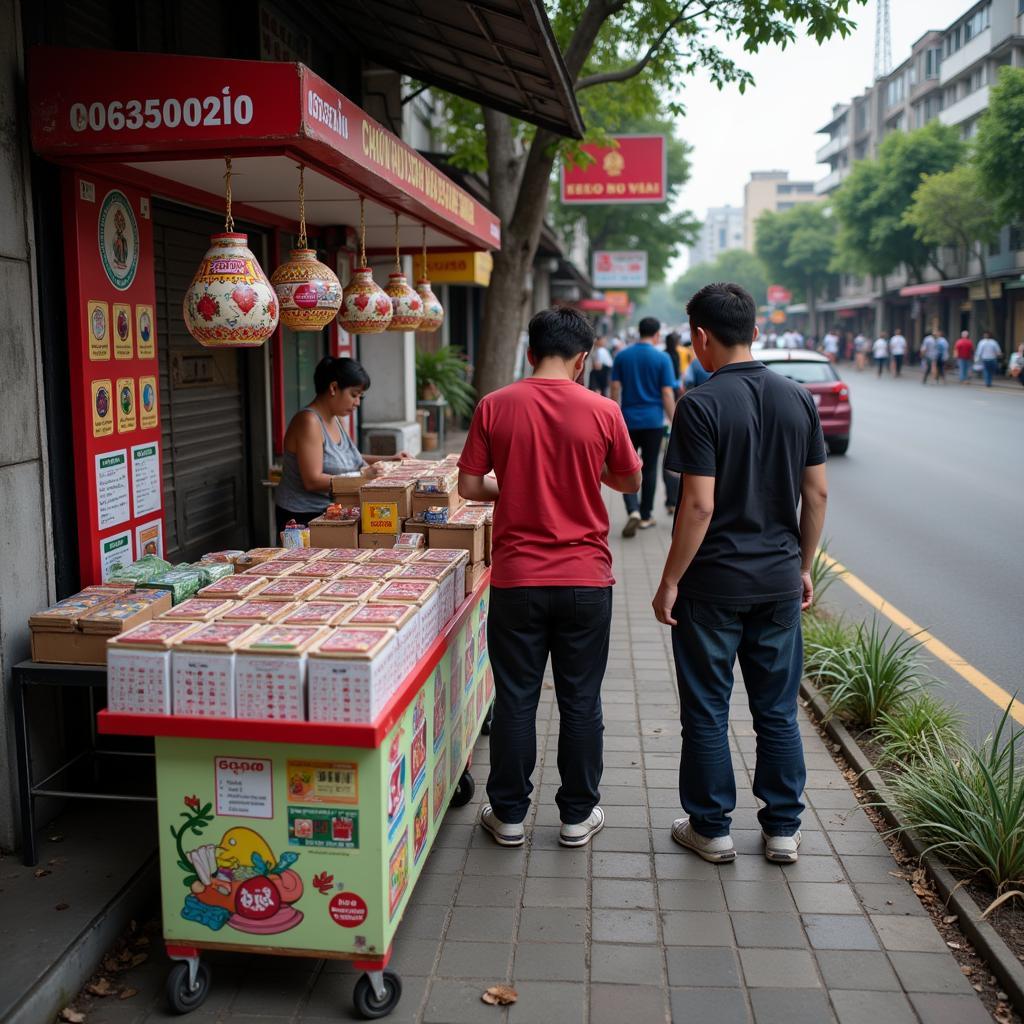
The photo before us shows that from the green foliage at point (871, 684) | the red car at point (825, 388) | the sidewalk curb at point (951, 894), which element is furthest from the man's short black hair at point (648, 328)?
the red car at point (825, 388)

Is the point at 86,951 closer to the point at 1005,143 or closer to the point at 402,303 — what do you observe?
the point at 402,303

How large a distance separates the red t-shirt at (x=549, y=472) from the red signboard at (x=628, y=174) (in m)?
15.2

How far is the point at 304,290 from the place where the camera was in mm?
4840

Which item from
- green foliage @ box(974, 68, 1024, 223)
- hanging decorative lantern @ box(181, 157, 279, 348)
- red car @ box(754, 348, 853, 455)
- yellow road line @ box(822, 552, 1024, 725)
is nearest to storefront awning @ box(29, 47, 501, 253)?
hanging decorative lantern @ box(181, 157, 279, 348)

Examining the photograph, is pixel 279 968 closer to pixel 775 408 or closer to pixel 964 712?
pixel 775 408

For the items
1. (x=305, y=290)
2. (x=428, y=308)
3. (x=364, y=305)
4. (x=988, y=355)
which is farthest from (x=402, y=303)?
(x=988, y=355)

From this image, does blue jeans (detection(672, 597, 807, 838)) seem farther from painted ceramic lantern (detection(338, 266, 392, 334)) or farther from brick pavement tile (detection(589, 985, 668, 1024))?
painted ceramic lantern (detection(338, 266, 392, 334))

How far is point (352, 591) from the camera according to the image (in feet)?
12.8

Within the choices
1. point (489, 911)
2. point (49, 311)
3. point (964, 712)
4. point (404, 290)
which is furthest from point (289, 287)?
point (964, 712)

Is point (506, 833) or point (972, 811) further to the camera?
point (506, 833)

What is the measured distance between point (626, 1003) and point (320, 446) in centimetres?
358

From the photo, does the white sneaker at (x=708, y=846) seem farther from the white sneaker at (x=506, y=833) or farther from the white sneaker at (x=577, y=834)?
the white sneaker at (x=506, y=833)

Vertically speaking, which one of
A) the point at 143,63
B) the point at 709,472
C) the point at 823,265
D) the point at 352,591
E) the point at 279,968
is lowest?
the point at 279,968

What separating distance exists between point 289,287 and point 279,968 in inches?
112
